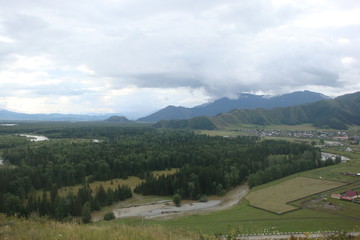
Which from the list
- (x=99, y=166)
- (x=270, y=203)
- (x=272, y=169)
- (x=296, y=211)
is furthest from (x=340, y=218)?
(x=99, y=166)

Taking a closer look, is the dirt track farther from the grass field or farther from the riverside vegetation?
the grass field

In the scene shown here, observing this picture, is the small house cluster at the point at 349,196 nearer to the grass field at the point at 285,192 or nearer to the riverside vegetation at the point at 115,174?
the grass field at the point at 285,192

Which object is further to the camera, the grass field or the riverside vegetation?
the grass field

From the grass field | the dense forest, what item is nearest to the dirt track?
the dense forest

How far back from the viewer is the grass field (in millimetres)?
58650

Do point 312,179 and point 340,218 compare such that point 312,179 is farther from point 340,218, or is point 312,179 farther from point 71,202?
point 71,202

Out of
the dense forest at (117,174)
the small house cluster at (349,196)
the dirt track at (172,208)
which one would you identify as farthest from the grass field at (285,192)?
the dense forest at (117,174)

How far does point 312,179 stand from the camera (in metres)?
80.2

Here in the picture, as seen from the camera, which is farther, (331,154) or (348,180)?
(331,154)

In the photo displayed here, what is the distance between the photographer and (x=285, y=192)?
6831 centimetres

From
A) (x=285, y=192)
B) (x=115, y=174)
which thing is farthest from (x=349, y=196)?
(x=115, y=174)

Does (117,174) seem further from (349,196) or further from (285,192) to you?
(349,196)

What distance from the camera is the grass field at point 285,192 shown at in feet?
192

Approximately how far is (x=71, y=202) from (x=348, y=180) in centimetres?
7325
